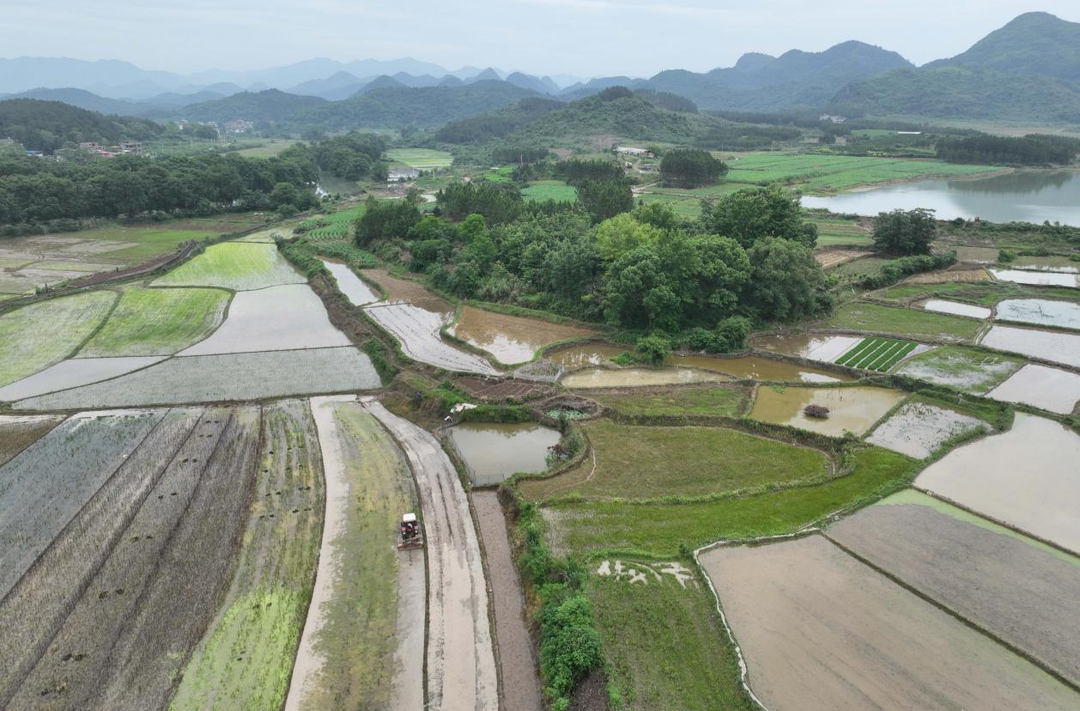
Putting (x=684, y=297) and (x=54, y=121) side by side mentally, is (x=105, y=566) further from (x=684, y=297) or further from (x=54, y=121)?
(x=54, y=121)

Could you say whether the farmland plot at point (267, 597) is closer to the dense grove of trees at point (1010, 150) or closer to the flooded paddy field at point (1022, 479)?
the flooded paddy field at point (1022, 479)

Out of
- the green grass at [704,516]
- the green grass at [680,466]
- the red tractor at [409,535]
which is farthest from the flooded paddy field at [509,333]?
the red tractor at [409,535]

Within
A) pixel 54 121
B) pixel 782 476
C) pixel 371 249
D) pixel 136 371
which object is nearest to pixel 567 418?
pixel 782 476

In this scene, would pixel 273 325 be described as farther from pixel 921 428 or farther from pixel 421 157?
pixel 421 157

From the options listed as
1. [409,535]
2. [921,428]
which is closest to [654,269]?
[921,428]

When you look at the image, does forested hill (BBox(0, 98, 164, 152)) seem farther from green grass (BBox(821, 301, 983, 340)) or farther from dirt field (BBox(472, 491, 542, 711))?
green grass (BBox(821, 301, 983, 340))

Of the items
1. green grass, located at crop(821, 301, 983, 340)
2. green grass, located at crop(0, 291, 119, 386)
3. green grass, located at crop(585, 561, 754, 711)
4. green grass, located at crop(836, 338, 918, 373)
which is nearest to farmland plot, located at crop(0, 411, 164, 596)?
green grass, located at crop(0, 291, 119, 386)
